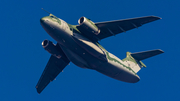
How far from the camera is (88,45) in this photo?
709 inches

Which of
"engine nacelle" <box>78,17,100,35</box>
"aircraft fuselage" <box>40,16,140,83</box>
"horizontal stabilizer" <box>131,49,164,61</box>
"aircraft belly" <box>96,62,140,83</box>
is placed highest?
"horizontal stabilizer" <box>131,49,164,61</box>

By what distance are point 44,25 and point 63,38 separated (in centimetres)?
183

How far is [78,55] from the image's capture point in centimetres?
1897

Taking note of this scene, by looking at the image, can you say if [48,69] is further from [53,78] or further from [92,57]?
[92,57]

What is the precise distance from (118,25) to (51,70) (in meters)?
9.02

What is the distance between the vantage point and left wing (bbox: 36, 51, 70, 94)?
73.4 ft

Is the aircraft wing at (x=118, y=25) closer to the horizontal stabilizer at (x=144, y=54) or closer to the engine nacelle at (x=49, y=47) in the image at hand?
the engine nacelle at (x=49, y=47)

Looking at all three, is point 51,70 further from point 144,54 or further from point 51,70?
point 144,54

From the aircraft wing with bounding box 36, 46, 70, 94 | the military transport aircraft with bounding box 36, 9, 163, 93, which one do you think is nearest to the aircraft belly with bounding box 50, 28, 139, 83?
the military transport aircraft with bounding box 36, 9, 163, 93

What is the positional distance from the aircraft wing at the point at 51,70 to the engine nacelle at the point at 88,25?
5.43 metres

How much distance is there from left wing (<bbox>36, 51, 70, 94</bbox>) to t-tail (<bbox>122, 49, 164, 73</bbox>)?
6.65m

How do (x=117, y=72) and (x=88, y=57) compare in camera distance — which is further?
(x=117, y=72)

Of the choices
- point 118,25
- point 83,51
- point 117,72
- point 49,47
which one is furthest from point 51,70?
point 118,25

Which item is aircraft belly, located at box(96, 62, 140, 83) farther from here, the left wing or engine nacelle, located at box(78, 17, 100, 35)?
the left wing
